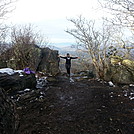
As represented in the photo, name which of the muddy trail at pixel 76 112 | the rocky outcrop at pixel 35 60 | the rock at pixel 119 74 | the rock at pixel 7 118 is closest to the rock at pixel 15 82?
the muddy trail at pixel 76 112

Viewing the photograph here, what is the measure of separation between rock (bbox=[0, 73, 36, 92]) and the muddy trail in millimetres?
512

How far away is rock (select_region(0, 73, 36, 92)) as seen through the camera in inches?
215

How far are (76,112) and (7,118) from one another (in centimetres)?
307

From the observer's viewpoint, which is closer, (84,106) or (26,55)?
(84,106)

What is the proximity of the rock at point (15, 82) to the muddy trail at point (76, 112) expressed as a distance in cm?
51

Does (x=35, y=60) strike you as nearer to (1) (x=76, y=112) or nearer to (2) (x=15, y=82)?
(2) (x=15, y=82)

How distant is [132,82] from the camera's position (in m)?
7.59

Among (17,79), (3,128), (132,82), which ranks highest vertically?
(3,128)

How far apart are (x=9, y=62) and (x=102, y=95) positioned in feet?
20.4

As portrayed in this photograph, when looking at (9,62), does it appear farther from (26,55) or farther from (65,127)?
(65,127)

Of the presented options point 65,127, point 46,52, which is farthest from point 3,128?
point 46,52

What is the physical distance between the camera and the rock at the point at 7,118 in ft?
3.76

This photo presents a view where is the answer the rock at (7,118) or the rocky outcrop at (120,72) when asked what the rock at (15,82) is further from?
the rock at (7,118)

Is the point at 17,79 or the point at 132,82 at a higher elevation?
the point at 17,79
